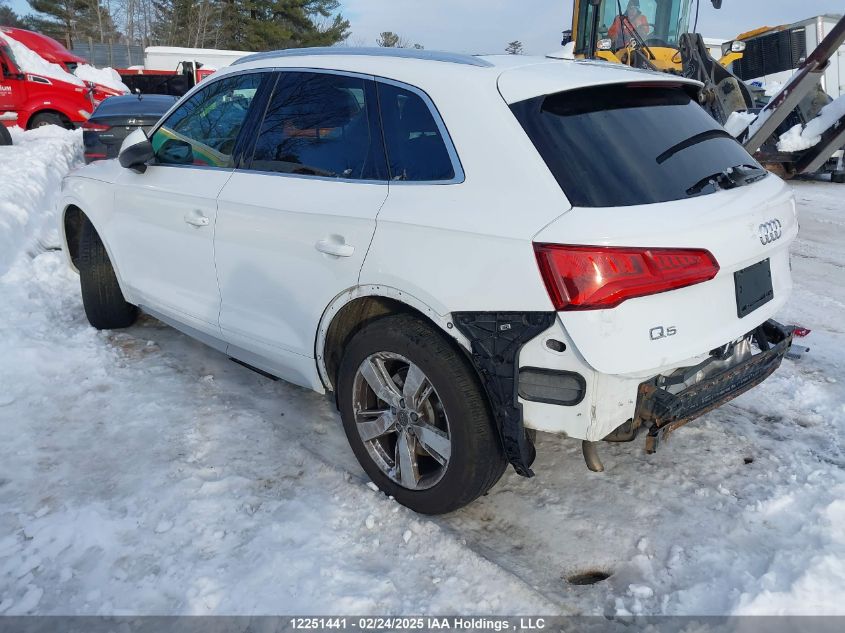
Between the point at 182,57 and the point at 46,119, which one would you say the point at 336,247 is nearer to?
the point at 46,119

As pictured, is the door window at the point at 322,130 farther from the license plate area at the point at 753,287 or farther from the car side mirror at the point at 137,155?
the license plate area at the point at 753,287

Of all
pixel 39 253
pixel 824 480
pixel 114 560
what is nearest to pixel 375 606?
pixel 114 560

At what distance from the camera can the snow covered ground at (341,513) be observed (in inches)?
95.8

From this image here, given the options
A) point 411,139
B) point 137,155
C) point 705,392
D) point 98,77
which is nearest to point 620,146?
point 411,139

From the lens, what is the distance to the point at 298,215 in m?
3.02

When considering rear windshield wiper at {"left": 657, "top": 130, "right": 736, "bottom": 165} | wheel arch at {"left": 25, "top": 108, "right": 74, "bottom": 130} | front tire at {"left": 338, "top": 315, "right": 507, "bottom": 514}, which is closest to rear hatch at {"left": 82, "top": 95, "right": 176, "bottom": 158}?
wheel arch at {"left": 25, "top": 108, "right": 74, "bottom": 130}

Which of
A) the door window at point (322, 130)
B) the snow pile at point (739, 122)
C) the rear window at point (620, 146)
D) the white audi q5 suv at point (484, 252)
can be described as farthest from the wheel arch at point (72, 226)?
the snow pile at point (739, 122)

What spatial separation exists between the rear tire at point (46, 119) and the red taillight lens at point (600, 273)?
16.3m

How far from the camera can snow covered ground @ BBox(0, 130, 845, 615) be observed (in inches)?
95.8

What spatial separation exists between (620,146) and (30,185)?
8.39m

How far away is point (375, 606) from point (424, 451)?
2.23ft

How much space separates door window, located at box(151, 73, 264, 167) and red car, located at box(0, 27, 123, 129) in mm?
13025

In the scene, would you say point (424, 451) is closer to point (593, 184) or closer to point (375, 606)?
point (375, 606)

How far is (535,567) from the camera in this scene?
263cm
